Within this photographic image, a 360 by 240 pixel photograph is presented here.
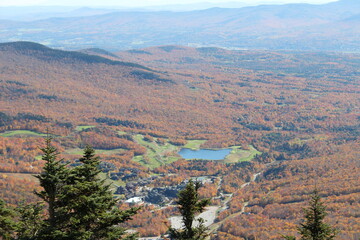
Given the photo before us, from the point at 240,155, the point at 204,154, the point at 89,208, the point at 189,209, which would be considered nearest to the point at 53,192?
the point at 89,208

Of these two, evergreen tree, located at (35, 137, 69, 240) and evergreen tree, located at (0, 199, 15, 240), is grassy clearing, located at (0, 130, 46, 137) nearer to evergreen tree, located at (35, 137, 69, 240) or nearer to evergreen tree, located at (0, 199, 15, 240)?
evergreen tree, located at (0, 199, 15, 240)

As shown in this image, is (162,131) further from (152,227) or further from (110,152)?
(152,227)

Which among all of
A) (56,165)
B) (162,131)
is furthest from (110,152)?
(56,165)

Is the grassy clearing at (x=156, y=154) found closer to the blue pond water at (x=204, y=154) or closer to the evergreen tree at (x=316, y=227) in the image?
the blue pond water at (x=204, y=154)

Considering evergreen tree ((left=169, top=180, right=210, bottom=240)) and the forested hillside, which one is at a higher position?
evergreen tree ((left=169, top=180, right=210, bottom=240))

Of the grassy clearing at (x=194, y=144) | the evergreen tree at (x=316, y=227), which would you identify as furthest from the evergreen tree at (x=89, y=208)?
the grassy clearing at (x=194, y=144)

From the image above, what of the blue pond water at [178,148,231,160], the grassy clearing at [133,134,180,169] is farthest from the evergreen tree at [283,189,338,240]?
the blue pond water at [178,148,231,160]
